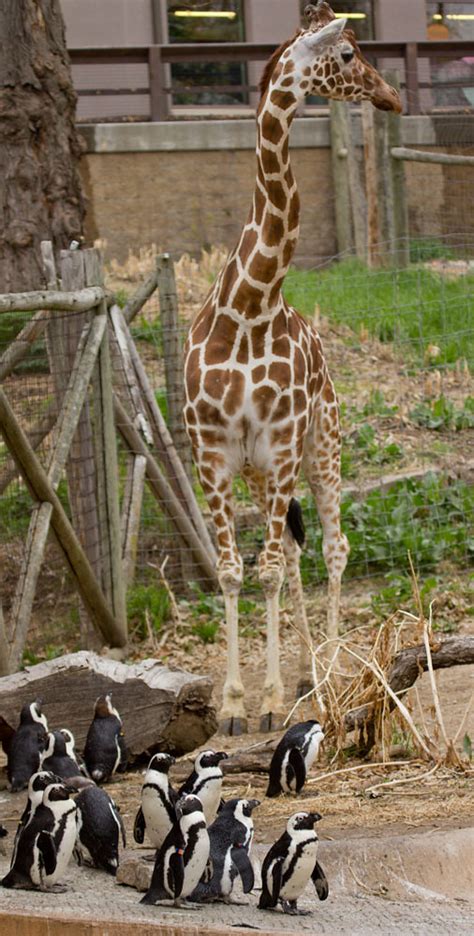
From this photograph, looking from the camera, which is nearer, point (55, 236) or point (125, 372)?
point (125, 372)

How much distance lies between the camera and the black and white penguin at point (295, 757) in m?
6.83

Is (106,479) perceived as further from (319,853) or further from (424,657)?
(319,853)

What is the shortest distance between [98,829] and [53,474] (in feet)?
11.5

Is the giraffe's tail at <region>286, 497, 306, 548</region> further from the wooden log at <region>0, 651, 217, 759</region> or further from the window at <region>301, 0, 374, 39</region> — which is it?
the window at <region>301, 0, 374, 39</region>

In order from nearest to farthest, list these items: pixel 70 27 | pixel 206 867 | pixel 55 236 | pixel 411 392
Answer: pixel 206 867, pixel 55 236, pixel 411 392, pixel 70 27

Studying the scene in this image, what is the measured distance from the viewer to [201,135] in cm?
2061

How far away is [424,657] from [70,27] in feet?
57.8

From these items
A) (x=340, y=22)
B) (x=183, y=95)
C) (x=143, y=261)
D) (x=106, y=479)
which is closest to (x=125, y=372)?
(x=106, y=479)

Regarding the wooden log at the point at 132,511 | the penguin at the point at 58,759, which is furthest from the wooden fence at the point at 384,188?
the penguin at the point at 58,759

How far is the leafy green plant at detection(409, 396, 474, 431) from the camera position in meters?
13.5

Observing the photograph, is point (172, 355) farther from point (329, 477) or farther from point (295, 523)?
point (295, 523)

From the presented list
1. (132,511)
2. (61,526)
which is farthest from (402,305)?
(61,526)

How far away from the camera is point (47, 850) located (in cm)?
550

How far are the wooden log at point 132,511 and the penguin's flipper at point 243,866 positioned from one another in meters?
5.11
